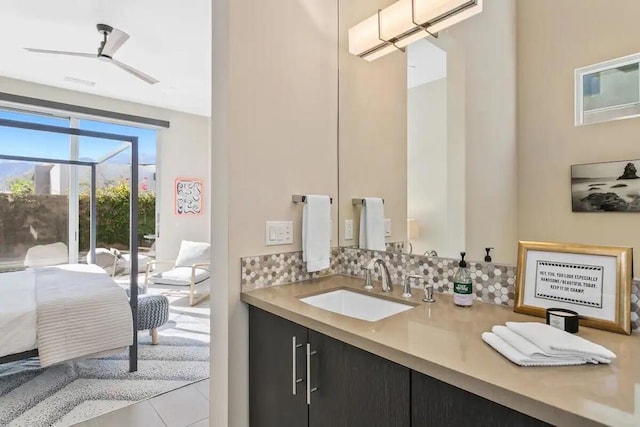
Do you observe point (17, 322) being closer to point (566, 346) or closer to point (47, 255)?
Answer: point (47, 255)

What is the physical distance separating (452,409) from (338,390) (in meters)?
0.37

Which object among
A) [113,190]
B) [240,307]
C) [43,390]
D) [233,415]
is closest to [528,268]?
[240,307]

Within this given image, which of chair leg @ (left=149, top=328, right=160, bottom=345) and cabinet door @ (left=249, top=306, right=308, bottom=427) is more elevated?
cabinet door @ (left=249, top=306, right=308, bottom=427)

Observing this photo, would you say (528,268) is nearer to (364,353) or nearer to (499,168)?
(499,168)

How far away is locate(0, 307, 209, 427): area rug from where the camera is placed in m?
2.07

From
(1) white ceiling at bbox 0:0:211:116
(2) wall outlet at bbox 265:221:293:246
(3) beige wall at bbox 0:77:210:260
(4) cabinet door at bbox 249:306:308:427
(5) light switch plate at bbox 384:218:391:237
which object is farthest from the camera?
(3) beige wall at bbox 0:77:210:260

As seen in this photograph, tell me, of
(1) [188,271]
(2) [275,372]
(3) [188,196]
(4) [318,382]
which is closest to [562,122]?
(4) [318,382]

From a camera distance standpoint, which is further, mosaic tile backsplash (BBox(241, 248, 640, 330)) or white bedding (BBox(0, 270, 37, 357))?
white bedding (BBox(0, 270, 37, 357))

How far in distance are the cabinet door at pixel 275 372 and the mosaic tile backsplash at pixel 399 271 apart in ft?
0.59

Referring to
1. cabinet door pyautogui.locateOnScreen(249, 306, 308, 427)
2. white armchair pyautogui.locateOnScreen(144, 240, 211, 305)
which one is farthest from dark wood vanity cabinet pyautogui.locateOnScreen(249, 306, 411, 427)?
white armchair pyautogui.locateOnScreen(144, 240, 211, 305)

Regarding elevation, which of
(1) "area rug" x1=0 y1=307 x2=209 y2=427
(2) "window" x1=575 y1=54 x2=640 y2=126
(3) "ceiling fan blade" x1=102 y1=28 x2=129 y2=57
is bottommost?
(1) "area rug" x1=0 y1=307 x2=209 y2=427

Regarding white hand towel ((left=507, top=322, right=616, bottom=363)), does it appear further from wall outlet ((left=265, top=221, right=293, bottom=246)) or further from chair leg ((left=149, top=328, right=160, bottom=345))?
chair leg ((left=149, top=328, right=160, bottom=345))

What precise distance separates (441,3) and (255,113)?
87 cm

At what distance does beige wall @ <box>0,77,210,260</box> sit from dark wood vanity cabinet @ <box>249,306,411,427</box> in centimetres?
433
